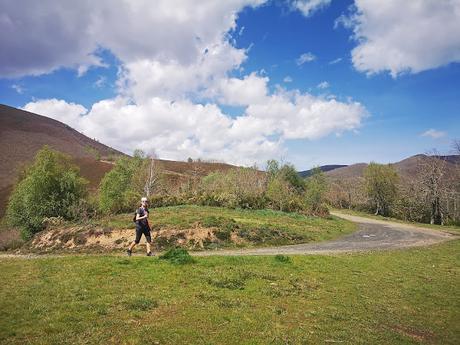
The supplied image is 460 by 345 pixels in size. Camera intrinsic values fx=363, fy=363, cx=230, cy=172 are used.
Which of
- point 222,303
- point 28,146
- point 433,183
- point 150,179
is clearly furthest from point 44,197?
point 28,146

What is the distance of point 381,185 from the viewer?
8412cm

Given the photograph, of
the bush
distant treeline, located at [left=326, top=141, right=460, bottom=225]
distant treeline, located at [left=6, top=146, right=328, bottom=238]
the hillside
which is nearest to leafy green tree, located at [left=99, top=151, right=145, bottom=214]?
distant treeline, located at [left=6, top=146, right=328, bottom=238]

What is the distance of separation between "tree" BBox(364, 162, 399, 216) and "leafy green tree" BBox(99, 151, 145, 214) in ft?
174

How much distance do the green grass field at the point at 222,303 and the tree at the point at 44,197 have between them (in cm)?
3454

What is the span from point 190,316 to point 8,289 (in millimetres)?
5807

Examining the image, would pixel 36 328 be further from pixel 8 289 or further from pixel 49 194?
pixel 49 194

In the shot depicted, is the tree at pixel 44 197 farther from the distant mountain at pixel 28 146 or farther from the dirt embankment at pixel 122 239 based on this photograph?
the distant mountain at pixel 28 146

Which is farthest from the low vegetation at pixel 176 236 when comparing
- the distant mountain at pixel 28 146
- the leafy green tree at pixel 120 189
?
the distant mountain at pixel 28 146

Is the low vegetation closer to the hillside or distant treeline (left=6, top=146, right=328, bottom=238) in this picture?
distant treeline (left=6, top=146, right=328, bottom=238)

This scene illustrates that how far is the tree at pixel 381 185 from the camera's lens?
273 feet

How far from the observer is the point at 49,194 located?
49188 mm

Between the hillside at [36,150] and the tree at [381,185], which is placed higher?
the hillside at [36,150]

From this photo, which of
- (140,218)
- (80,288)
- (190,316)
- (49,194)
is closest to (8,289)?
(80,288)

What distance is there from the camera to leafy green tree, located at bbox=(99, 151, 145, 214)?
45.6 m
